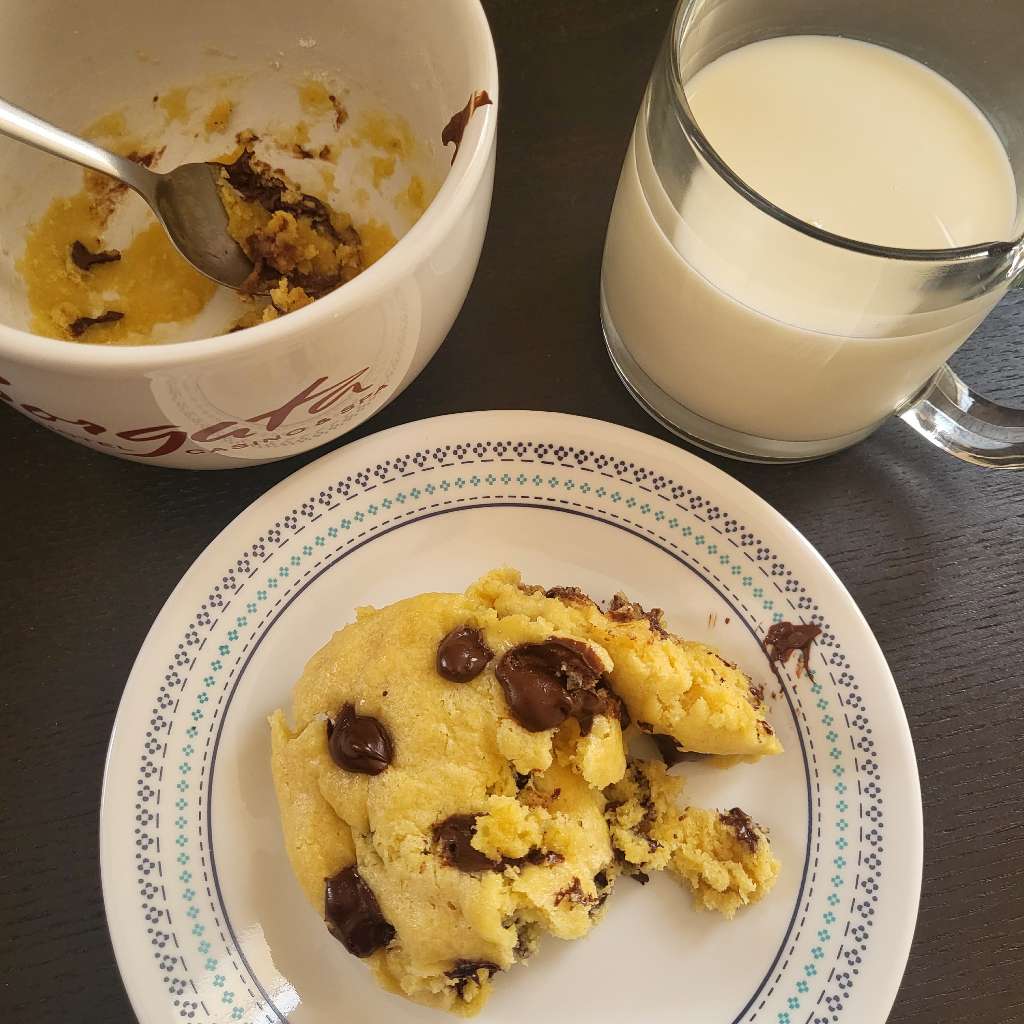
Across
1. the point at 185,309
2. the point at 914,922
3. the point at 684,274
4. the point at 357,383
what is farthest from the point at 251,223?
the point at 914,922

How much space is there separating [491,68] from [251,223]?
0.41 m

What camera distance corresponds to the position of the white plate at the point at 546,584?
0.97 meters

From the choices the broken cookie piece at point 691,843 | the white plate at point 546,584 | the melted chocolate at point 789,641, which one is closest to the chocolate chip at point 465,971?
the white plate at point 546,584

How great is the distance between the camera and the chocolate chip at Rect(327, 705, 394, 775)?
35.8 inches

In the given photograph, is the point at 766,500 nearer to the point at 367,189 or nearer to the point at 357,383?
the point at 357,383

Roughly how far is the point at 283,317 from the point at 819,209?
56cm

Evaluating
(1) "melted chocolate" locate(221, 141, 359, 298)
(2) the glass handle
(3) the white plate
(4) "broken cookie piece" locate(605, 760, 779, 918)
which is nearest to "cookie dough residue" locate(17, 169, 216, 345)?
(1) "melted chocolate" locate(221, 141, 359, 298)

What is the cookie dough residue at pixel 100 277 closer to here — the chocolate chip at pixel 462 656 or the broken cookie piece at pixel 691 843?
the chocolate chip at pixel 462 656

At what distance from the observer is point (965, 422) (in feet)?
3.80

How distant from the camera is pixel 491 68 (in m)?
0.88

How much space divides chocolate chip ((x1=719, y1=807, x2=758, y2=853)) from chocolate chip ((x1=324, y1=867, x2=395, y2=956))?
0.37 m

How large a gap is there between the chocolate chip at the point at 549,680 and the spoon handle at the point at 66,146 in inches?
26.5

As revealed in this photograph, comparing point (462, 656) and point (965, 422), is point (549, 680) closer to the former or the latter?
point (462, 656)

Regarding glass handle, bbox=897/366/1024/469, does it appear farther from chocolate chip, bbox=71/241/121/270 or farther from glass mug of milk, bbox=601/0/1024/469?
chocolate chip, bbox=71/241/121/270
